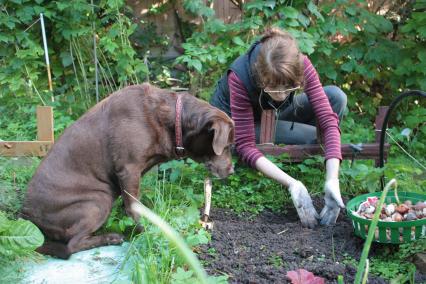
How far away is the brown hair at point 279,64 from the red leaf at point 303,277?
1.52 metres

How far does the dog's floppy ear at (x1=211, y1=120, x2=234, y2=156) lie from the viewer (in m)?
3.78

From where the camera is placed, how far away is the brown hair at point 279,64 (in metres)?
3.91

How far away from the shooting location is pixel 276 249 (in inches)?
141

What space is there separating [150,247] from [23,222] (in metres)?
0.78

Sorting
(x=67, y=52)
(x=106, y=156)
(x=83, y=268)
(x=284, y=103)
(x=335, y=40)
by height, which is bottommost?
(x=83, y=268)

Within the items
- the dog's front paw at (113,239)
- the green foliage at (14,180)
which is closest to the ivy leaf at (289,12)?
the green foliage at (14,180)

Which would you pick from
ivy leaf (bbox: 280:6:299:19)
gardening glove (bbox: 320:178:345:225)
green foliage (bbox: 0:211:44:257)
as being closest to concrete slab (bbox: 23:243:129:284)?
green foliage (bbox: 0:211:44:257)

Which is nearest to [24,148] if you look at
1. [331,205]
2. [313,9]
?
[331,205]

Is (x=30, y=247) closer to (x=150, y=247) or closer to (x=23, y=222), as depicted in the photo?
(x=23, y=222)

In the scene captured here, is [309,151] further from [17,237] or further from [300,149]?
[17,237]

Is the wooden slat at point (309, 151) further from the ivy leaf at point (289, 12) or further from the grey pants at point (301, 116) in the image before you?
the ivy leaf at point (289, 12)

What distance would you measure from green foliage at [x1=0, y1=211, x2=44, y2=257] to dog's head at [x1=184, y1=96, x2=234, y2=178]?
4.12 ft

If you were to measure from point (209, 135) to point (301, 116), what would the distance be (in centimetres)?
168

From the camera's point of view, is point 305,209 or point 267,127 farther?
point 267,127
